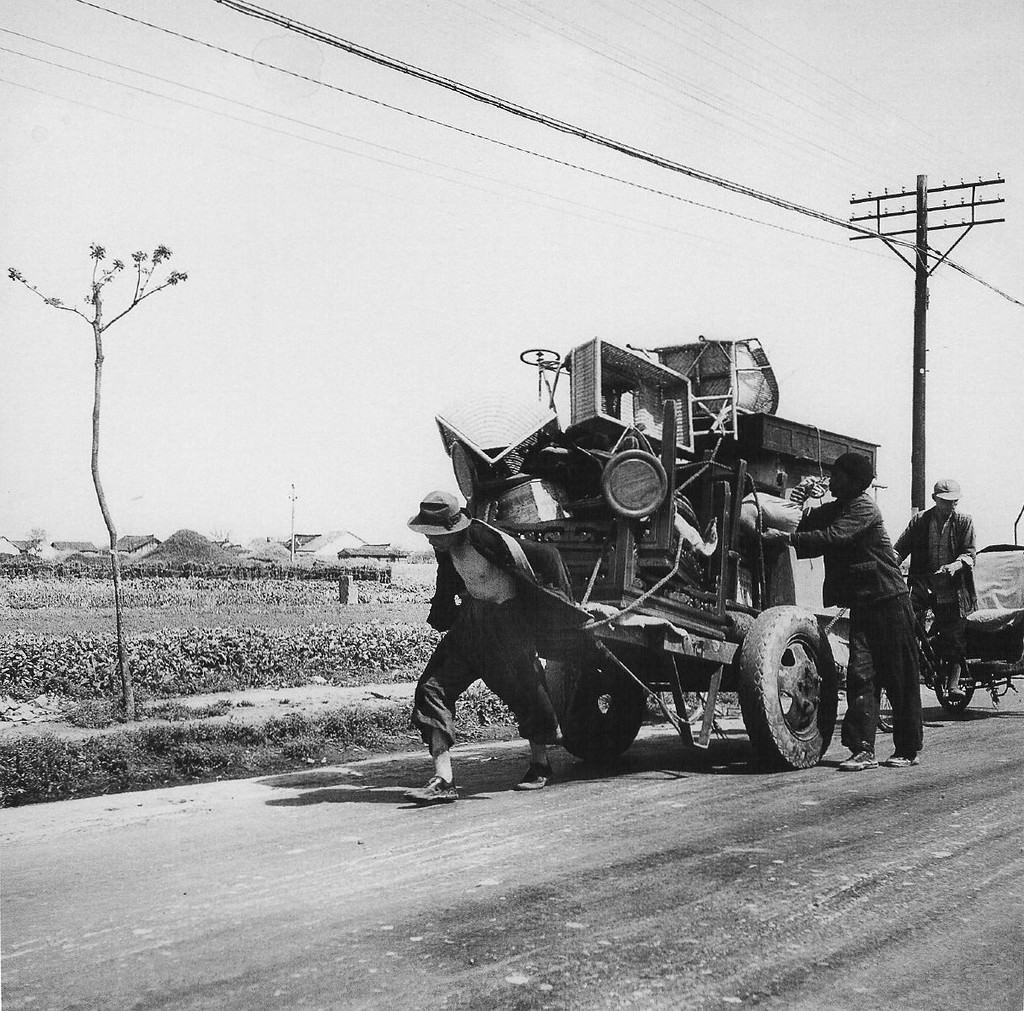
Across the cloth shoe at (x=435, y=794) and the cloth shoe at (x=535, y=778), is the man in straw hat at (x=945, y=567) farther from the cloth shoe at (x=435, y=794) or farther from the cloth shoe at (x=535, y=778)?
the cloth shoe at (x=435, y=794)

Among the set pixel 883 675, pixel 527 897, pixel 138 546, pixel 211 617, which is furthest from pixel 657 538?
pixel 138 546

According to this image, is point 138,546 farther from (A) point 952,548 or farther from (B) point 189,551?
(A) point 952,548

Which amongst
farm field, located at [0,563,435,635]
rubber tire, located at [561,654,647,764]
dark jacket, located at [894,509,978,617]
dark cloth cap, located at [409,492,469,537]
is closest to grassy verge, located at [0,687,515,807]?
rubber tire, located at [561,654,647,764]

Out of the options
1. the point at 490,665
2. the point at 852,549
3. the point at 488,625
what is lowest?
the point at 490,665

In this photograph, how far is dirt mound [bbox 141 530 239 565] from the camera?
65.0 meters

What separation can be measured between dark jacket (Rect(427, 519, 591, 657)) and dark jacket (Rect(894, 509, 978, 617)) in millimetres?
5261

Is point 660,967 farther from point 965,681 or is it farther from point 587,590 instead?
point 965,681

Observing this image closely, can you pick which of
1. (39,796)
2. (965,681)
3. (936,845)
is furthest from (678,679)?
(965,681)

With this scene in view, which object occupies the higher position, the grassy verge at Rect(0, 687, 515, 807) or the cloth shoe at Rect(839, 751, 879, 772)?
the cloth shoe at Rect(839, 751, 879, 772)

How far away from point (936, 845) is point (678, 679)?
2.44 metres

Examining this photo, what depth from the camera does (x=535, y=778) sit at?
688 cm

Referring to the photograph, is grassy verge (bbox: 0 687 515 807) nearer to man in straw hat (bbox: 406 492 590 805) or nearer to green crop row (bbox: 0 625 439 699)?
man in straw hat (bbox: 406 492 590 805)

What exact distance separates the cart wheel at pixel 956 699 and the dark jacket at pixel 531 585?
5750 millimetres

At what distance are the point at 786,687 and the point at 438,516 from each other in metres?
2.79
